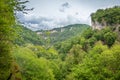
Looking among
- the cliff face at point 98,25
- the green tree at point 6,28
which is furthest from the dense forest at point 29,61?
the cliff face at point 98,25

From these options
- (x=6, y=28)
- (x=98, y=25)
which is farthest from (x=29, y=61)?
(x=98, y=25)

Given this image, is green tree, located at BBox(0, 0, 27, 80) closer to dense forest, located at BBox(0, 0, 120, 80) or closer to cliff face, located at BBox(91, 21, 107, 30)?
dense forest, located at BBox(0, 0, 120, 80)

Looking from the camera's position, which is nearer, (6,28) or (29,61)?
(6,28)

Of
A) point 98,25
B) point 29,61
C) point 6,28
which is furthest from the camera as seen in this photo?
point 98,25

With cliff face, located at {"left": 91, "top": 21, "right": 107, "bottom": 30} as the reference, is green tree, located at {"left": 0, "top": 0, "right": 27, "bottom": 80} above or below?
above

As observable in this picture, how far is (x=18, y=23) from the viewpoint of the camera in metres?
27.7

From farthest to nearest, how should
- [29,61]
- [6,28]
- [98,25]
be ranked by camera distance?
[98,25] < [29,61] < [6,28]

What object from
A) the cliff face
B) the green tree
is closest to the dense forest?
the green tree

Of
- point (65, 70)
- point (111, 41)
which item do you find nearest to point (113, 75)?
point (65, 70)

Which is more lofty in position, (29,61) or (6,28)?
(6,28)

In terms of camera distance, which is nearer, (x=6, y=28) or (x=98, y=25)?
(x=6, y=28)

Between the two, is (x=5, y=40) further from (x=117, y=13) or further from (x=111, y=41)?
(x=117, y=13)

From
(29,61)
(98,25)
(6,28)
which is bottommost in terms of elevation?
(98,25)

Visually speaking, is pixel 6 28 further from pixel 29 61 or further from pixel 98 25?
pixel 98 25
